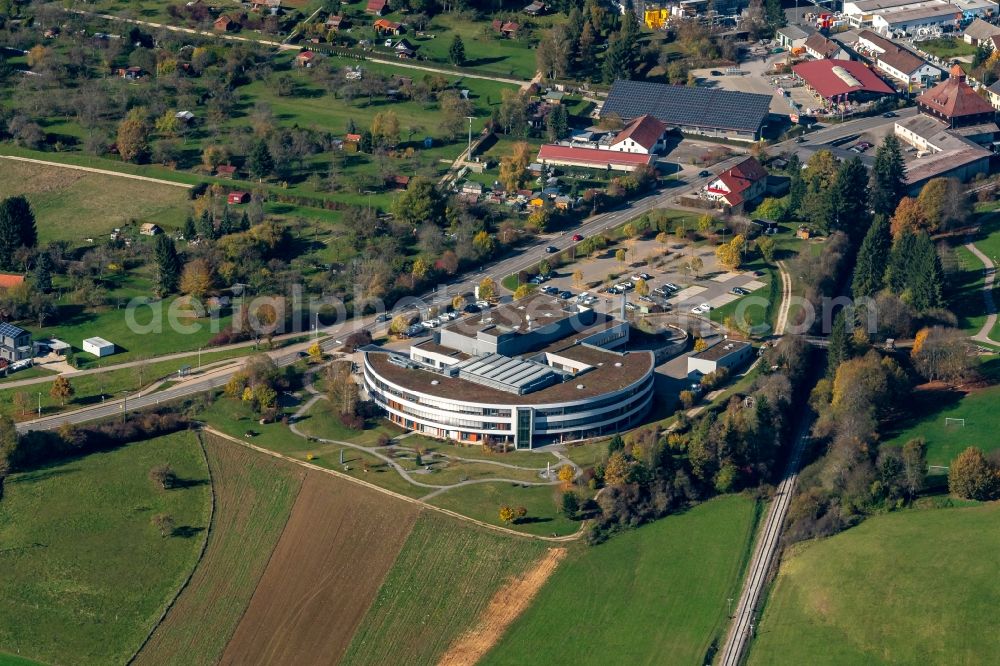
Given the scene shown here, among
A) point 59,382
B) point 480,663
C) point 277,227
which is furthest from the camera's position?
point 277,227

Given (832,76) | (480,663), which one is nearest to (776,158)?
(832,76)

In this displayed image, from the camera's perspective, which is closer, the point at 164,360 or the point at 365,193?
the point at 164,360

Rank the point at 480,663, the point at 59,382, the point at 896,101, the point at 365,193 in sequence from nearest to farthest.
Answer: the point at 480,663
the point at 59,382
the point at 365,193
the point at 896,101

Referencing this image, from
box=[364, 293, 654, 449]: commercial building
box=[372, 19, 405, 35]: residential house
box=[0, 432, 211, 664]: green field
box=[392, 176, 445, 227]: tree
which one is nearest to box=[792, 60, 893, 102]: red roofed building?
box=[372, 19, 405, 35]: residential house

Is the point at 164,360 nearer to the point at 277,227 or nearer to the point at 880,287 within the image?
the point at 277,227

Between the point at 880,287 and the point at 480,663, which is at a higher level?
the point at 880,287

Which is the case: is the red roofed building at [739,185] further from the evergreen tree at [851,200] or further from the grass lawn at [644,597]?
the grass lawn at [644,597]
